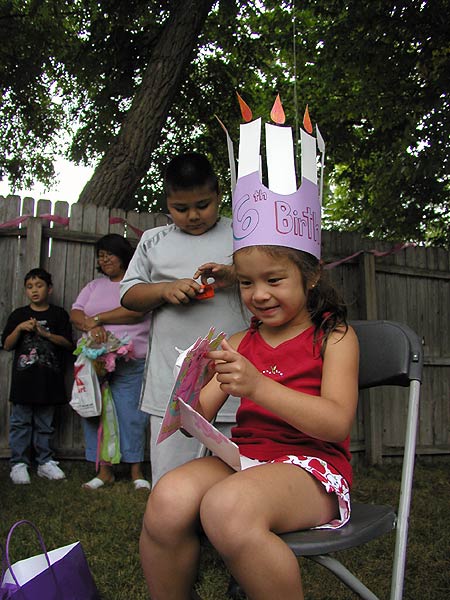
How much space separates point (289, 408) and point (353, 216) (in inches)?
310

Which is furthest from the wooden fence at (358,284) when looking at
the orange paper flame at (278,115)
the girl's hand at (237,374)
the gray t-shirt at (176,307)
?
the girl's hand at (237,374)

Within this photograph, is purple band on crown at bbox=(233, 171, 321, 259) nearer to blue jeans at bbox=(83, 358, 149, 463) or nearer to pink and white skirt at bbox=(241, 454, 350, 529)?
pink and white skirt at bbox=(241, 454, 350, 529)

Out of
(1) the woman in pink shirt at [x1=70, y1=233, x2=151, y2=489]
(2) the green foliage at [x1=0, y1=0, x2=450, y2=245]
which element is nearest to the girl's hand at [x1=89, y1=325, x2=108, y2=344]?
(1) the woman in pink shirt at [x1=70, y1=233, x2=151, y2=489]

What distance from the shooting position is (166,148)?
8.45 metres

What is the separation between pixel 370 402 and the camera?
530 centimetres

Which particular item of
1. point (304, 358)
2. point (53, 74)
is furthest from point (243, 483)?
point (53, 74)

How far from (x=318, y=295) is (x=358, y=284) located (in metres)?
3.83

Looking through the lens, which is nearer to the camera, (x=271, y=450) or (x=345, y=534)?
(x=345, y=534)

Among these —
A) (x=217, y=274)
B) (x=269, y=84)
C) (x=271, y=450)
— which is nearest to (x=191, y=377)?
(x=271, y=450)

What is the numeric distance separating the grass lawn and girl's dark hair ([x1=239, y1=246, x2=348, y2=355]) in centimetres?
125

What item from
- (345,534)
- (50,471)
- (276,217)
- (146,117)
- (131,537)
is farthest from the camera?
(146,117)

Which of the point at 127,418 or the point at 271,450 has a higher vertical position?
the point at 271,450

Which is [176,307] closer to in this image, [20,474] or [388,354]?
[388,354]

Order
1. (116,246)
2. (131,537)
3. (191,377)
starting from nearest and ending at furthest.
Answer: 1. (191,377)
2. (131,537)
3. (116,246)
